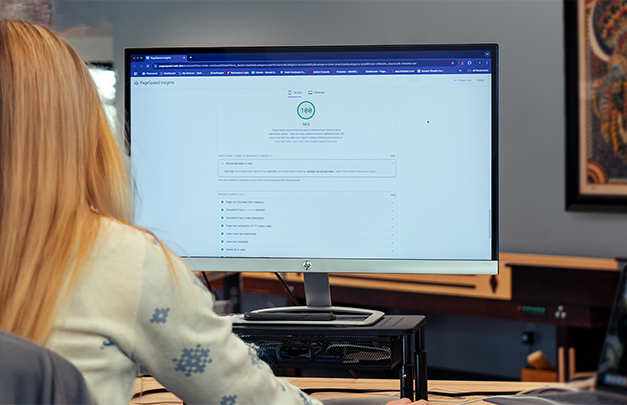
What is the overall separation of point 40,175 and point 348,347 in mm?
493

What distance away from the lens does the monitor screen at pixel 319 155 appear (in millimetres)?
954

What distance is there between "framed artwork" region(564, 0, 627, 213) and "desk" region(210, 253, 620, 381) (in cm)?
29

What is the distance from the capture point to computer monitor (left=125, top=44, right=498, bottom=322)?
954 mm

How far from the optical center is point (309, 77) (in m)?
0.98

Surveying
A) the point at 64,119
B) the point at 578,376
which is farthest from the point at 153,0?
the point at 578,376

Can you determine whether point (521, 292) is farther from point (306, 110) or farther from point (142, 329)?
point (142, 329)

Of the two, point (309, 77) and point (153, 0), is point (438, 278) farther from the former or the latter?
point (153, 0)

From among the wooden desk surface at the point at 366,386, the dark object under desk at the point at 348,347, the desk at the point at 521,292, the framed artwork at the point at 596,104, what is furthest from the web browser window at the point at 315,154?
the framed artwork at the point at 596,104

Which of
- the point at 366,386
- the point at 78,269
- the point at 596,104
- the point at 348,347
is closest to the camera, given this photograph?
the point at 78,269

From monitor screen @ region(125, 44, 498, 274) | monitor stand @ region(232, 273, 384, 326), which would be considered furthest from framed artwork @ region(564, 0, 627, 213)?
monitor stand @ region(232, 273, 384, 326)

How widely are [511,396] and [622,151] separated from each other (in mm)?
1830

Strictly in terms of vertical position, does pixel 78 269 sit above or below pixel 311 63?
below

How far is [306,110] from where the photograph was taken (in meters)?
0.97

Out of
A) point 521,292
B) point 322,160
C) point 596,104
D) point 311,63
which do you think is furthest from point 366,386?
point 596,104
